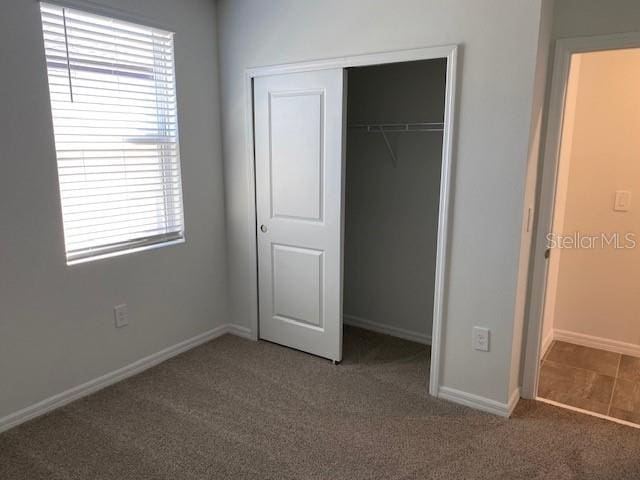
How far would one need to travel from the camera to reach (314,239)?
3158mm

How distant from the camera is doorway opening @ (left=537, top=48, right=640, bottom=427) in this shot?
10.4ft

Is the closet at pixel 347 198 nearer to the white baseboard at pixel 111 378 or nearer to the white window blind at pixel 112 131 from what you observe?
the white baseboard at pixel 111 378

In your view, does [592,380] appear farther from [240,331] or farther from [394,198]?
[240,331]

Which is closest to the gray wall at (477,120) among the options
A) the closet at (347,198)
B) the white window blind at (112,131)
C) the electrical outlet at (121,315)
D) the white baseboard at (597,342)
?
the closet at (347,198)

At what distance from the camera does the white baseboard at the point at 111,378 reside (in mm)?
2502

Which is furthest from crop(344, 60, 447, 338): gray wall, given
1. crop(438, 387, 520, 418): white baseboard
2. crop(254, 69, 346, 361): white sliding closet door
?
crop(438, 387, 520, 418): white baseboard

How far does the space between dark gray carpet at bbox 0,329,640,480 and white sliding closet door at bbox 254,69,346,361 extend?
409mm

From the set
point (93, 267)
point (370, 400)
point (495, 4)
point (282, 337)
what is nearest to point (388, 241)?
point (282, 337)

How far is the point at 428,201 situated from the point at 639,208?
1433mm

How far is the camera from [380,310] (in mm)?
3781

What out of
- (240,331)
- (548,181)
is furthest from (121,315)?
(548,181)

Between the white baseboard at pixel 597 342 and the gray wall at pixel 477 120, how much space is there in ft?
4.08

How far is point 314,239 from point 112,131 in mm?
1392

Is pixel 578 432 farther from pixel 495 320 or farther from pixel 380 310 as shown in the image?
pixel 380 310
